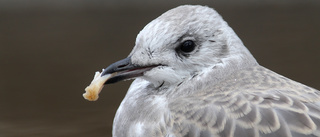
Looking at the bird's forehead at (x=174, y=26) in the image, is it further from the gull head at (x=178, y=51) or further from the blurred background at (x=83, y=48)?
the blurred background at (x=83, y=48)

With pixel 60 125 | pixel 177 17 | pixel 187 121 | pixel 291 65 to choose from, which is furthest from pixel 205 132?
pixel 291 65

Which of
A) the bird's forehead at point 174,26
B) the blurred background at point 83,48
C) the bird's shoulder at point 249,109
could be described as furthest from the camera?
the blurred background at point 83,48

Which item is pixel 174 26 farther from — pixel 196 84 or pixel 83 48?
pixel 83 48

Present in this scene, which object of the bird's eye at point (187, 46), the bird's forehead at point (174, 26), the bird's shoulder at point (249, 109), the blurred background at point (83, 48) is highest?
the blurred background at point (83, 48)

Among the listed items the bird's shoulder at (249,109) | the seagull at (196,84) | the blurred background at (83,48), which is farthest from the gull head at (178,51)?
the blurred background at (83,48)

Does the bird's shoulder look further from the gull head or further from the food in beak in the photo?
the food in beak

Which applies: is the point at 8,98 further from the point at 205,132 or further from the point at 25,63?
the point at 205,132

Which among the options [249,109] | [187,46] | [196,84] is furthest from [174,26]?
[249,109]
